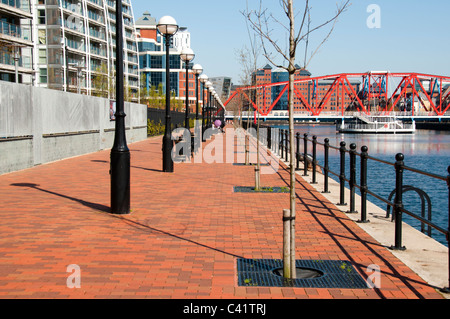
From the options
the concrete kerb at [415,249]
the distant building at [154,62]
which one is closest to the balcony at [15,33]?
the concrete kerb at [415,249]

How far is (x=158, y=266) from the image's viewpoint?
5.42 meters

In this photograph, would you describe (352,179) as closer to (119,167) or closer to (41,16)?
Result: (119,167)

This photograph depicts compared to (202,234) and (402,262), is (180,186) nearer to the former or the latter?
(202,234)

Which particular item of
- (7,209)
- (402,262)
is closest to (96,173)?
(7,209)

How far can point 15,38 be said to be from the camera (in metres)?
50.4

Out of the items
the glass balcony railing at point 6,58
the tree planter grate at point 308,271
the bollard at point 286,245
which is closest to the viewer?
the tree planter grate at point 308,271

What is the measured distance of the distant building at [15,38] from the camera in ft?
161

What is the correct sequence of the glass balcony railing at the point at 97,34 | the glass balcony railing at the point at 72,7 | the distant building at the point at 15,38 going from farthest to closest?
1. the glass balcony railing at the point at 97,34
2. the glass balcony railing at the point at 72,7
3. the distant building at the point at 15,38

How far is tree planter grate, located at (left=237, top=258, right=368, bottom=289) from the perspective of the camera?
493 centimetres

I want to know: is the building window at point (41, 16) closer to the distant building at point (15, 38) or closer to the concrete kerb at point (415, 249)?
the distant building at point (15, 38)

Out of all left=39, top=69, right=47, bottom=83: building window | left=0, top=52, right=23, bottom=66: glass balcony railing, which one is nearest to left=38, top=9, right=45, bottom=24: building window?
left=39, top=69, right=47, bottom=83: building window

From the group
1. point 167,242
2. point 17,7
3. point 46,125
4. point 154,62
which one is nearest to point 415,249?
point 167,242

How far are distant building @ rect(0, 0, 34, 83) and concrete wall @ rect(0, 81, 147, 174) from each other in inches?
1163

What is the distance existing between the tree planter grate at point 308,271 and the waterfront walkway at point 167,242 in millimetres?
99
